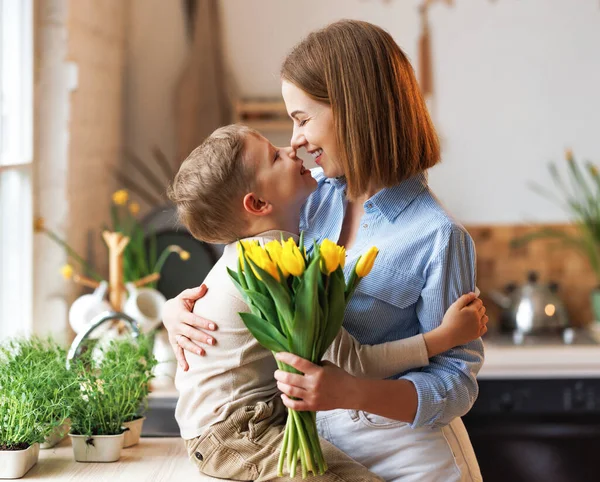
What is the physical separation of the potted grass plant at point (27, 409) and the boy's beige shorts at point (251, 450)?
0.26 meters

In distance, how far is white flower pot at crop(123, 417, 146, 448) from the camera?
166 cm

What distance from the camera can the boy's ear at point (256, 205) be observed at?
1.55 meters

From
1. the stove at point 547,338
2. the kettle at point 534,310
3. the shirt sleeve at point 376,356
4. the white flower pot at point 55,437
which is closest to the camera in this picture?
the shirt sleeve at point 376,356

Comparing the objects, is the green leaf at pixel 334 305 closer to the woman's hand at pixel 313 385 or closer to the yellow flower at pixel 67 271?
the woman's hand at pixel 313 385

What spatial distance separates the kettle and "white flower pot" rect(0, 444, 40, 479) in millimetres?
2461

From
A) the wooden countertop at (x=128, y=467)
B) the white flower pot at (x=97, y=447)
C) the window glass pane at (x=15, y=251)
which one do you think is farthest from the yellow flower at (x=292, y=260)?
the window glass pane at (x=15, y=251)

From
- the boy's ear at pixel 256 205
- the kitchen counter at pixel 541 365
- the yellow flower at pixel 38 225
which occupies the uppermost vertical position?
the boy's ear at pixel 256 205

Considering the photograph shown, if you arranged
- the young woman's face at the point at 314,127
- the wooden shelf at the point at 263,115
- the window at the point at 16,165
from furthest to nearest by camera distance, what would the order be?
the wooden shelf at the point at 263,115 < the window at the point at 16,165 < the young woman's face at the point at 314,127

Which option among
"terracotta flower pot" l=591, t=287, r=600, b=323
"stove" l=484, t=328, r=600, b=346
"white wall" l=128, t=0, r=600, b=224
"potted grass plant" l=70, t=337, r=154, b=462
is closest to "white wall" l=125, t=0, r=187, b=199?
"white wall" l=128, t=0, r=600, b=224

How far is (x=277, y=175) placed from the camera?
5.22 ft

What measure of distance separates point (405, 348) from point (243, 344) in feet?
0.88

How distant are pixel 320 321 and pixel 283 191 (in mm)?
401

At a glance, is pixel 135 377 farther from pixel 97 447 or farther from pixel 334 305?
pixel 334 305

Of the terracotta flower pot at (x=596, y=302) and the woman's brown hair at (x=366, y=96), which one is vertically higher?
the woman's brown hair at (x=366, y=96)
